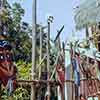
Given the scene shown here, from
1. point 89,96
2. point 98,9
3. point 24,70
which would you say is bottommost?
point 89,96

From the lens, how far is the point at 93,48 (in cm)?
2367

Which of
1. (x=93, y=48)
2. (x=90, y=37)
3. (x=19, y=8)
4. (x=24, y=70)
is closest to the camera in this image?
(x=93, y=48)

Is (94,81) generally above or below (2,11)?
below

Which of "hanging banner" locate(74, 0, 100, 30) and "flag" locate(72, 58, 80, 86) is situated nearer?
"flag" locate(72, 58, 80, 86)

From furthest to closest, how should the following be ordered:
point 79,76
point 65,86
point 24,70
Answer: point 24,70, point 65,86, point 79,76

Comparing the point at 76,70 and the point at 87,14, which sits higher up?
the point at 87,14

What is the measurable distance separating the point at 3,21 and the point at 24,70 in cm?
384

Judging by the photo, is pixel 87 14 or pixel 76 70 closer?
pixel 76 70

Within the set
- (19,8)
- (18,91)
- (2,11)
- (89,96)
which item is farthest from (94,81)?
(19,8)

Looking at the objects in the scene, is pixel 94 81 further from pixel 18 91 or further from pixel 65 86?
pixel 18 91

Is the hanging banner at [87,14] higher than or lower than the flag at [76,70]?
higher

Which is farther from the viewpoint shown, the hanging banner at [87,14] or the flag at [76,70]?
the hanging banner at [87,14]

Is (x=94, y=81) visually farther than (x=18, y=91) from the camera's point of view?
No

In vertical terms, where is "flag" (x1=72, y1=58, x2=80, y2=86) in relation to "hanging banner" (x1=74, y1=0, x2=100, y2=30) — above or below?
below
